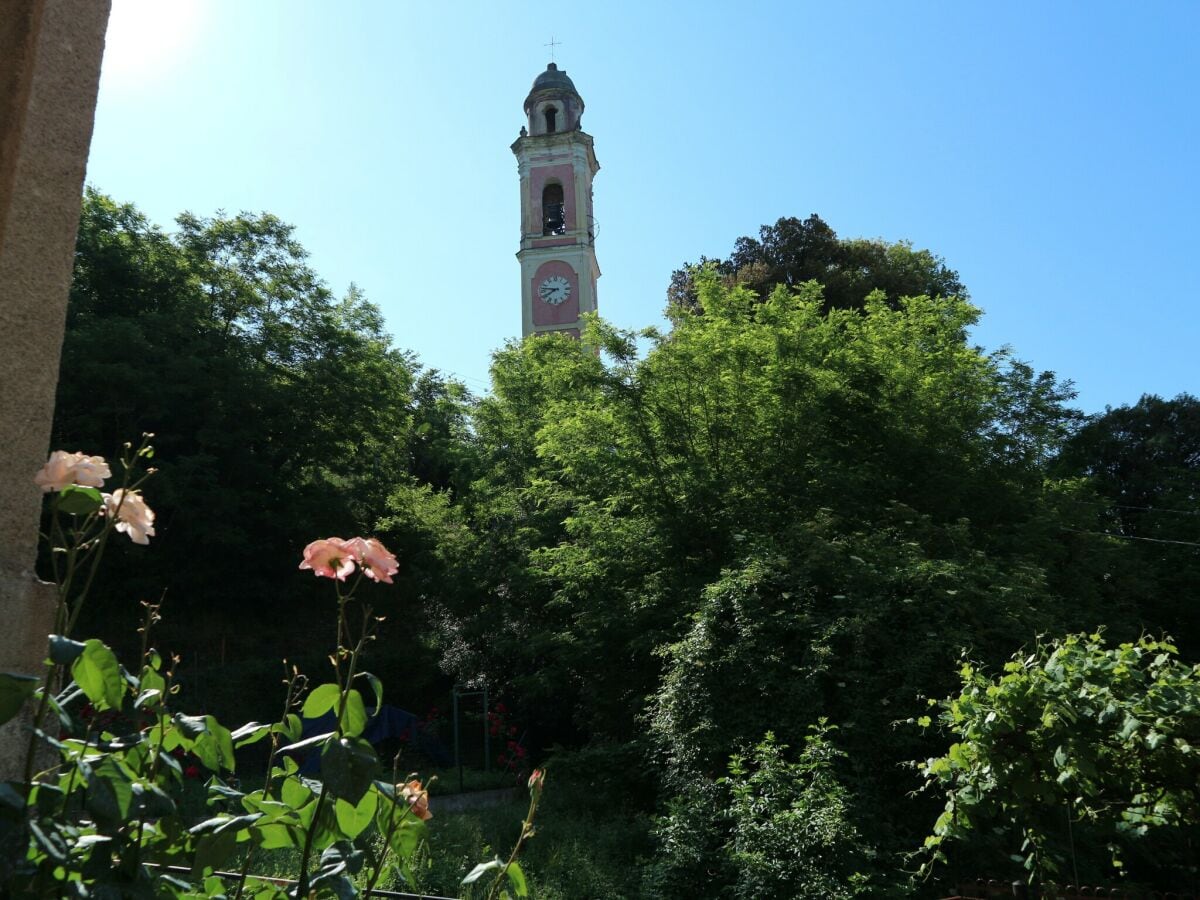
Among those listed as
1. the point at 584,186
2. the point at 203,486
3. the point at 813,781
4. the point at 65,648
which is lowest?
the point at 813,781

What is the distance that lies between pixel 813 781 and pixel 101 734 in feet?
25.2

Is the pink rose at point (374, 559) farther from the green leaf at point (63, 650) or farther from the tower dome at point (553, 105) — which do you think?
the tower dome at point (553, 105)

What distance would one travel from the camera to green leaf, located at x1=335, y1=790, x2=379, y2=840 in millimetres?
1868

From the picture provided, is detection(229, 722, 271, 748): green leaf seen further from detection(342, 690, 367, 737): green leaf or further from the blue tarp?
the blue tarp

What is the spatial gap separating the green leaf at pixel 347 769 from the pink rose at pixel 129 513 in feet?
1.87

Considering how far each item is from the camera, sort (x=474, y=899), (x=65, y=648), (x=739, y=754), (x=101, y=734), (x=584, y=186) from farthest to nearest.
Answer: (x=584, y=186), (x=739, y=754), (x=474, y=899), (x=101, y=734), (x=65, y=648)

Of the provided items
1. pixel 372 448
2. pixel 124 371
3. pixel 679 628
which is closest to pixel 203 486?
pixel 124 371

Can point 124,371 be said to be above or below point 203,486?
above

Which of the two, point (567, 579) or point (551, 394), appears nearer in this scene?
point (567, 579)

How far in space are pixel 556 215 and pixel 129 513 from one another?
3346 centimetres

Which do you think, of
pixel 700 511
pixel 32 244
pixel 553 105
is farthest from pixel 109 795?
pixel 553 105

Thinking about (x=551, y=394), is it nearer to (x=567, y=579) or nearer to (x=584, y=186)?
(x=567, y=579)

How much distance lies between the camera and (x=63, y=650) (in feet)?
5.32

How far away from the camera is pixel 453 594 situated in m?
19.2
